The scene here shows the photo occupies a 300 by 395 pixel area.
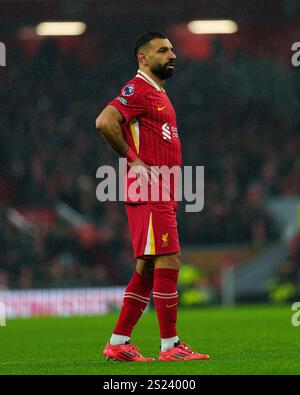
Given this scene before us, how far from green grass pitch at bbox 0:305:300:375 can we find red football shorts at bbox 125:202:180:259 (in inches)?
26.0

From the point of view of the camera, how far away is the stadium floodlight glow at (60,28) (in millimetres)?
20156

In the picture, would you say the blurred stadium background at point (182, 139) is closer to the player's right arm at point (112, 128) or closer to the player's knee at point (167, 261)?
the player's knee at point (167, 261)

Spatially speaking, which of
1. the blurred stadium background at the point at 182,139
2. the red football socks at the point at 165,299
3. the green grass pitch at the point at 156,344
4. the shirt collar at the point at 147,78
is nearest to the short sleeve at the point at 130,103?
the shirt collar at the point at 147,78

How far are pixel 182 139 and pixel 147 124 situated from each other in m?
13.8

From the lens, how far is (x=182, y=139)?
20.7 meters

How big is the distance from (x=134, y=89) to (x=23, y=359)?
1.86 m

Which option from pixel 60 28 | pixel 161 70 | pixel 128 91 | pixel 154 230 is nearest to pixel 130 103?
pixel 128 91

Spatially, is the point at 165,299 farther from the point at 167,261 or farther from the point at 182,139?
the point at 182,139

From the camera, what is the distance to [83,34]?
20.6 metres

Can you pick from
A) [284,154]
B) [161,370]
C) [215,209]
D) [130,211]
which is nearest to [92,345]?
[130,211]

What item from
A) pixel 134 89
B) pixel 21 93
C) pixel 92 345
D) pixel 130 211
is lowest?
pixel 92 345

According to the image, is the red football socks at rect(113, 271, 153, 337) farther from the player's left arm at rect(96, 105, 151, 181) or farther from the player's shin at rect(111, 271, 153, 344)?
the player's left arm at rect(96, 105, 151, 181)

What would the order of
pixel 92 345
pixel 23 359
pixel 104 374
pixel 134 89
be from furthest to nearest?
pixel 92 345
pixel 23 359
pixel 134 89
pixel 104 374

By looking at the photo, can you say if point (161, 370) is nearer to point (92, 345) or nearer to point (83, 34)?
point (92, 345)
